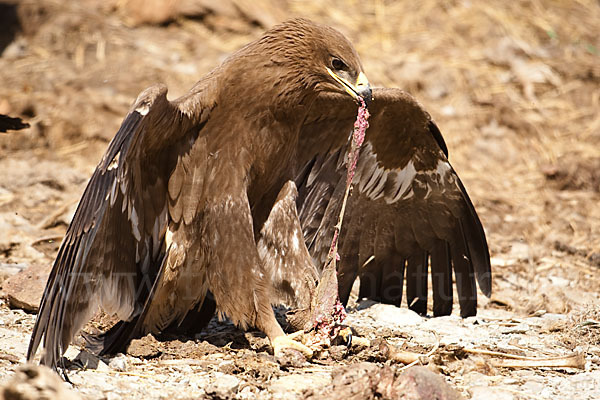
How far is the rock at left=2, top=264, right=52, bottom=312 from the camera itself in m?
4.36

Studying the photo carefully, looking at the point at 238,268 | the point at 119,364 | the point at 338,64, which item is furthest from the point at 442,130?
the point at 119,364

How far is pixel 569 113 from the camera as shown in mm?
9461

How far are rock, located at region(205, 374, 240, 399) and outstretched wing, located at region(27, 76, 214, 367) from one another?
2.44ft

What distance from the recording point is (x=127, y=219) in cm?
402

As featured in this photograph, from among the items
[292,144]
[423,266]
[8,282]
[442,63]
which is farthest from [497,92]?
[8,282]

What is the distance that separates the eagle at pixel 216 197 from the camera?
3.63 metres

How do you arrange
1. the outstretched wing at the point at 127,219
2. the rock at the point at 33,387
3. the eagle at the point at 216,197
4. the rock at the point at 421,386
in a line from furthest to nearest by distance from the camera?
the eagle at the point at 216,197 < the outstretched wing at the point at 127,219 < the rock at the point at 421,386 < the rock at the point at 33,387

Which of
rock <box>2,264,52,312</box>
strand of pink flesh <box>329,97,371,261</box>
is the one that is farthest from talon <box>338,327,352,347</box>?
rock <box>2,264,52,312</box>

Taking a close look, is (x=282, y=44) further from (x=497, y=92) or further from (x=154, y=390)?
(x=497, y=92)

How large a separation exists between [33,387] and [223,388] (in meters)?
1.02

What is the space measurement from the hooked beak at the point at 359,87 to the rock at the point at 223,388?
1.64 meters

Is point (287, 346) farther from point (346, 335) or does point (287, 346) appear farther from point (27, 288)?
point (27, 288)

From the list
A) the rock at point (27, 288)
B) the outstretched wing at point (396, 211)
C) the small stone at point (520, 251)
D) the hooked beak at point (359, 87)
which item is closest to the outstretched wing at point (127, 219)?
the rock at point (27, 288)

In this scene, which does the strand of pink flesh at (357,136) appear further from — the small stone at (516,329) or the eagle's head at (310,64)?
the small stone at (516,329)
